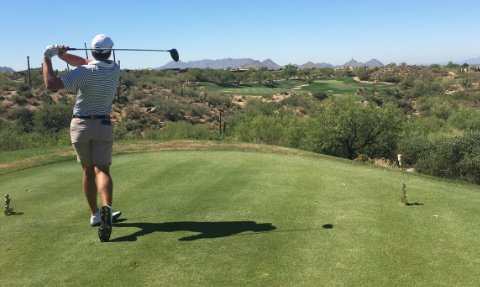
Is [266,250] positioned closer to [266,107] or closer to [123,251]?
[123,251]

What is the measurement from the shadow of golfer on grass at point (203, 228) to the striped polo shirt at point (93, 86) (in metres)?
1.77

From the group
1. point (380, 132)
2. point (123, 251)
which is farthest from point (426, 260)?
point (380, 132)

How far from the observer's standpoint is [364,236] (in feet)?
15.5

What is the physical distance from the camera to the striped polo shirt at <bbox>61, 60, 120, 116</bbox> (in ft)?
15.5

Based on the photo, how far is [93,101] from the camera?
194 inches

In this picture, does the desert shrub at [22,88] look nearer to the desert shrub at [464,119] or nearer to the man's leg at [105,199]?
the man's leg at [105,199]

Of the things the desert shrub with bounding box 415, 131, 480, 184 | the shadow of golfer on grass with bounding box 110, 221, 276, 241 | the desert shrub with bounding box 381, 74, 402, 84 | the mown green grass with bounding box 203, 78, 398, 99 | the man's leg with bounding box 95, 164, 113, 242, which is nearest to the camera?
the man's leg with bounding box 95, 164, 113, 242

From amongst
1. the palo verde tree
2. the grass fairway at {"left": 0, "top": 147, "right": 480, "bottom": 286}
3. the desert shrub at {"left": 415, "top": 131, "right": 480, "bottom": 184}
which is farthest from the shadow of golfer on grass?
the palo verde tree

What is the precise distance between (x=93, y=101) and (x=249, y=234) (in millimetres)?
2841

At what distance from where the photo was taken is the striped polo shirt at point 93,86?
473 cm

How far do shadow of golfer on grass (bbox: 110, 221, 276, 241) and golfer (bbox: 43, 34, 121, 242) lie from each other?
46cm

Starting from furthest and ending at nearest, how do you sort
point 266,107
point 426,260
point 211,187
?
1. point 266,107
2. point 211,187
3. point 426,260

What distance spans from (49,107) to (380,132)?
46909 mm

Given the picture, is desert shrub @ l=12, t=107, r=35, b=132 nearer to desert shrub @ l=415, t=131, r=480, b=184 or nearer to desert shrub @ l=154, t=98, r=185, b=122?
desert shrub @ l=154, t=98, r=185, b=122
